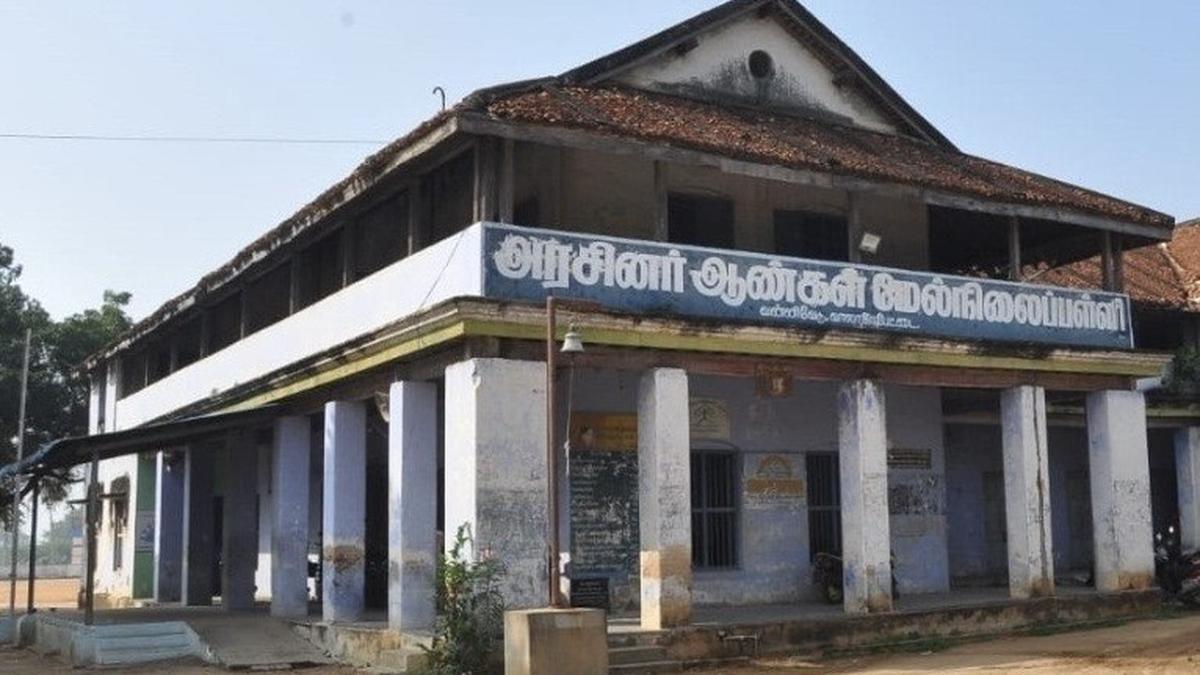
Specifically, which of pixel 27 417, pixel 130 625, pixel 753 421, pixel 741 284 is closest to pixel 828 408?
pixel 753 421

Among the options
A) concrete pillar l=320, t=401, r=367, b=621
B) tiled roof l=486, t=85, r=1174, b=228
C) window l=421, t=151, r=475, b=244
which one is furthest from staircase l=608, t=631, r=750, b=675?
window l=421, t=151, r=475, b=244

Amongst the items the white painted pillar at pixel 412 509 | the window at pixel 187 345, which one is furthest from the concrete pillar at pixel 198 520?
the white painted pillar at pixel 412 509

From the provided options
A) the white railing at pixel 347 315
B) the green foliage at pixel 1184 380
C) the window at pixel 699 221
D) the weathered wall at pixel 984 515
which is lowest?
the weathered wall at pixel 984 515

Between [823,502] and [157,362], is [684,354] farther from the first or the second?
[157,362]

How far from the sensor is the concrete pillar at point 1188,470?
70.8ft

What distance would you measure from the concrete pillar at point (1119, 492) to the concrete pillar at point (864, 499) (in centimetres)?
399

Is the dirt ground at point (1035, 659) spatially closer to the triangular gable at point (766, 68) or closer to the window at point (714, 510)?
the window at point (714, 510)

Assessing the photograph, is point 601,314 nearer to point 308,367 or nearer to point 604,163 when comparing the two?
point 604,163

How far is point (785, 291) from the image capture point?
1468 centimetres

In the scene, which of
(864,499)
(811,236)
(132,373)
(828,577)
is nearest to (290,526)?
(828,577)

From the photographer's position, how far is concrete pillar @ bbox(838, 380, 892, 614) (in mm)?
14891

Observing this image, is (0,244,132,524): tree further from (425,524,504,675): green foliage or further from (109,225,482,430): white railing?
(425,524,504,675): green foliage

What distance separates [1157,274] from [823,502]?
38.3 ft

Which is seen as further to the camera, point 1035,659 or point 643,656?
point 1035,659
